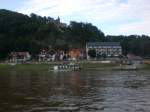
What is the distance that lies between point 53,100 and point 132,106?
724 centimetres

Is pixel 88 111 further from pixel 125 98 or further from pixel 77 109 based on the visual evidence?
pixel 125 98

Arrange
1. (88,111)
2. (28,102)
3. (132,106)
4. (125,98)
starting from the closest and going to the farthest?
(88,111) → (132,106) → (28,102) → (125,98)

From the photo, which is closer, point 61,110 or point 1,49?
point 61,110

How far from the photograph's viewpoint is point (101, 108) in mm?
28844

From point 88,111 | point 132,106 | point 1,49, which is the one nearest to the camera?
point 88,111

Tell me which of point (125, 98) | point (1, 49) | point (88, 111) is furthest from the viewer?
point (1, 49)

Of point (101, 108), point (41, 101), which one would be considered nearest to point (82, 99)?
point (41, 101)

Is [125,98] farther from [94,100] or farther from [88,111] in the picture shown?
[88,111]

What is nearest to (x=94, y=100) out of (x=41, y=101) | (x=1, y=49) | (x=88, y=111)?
(x=41, y=101)

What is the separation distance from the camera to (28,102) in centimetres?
3256

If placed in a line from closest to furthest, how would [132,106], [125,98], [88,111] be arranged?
[88,111]
[132,106]
[125,98]

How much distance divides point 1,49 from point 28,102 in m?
170

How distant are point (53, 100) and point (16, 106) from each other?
15.0 ft

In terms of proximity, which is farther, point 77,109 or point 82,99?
point 82,99
